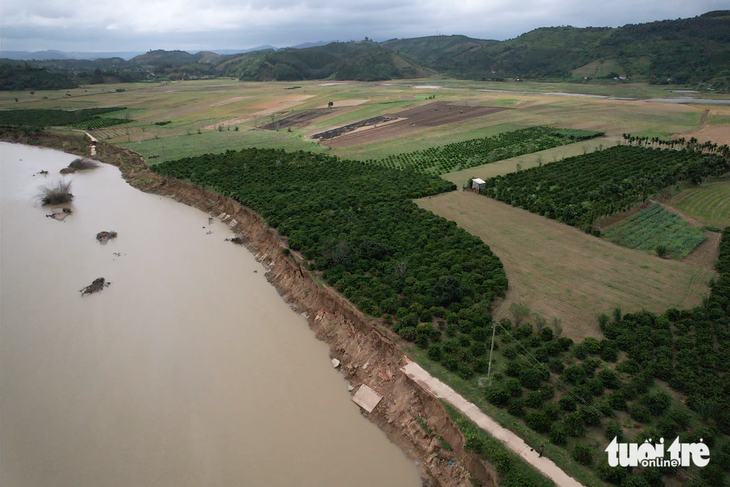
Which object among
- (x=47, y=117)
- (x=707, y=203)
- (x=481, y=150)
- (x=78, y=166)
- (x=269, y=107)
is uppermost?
(x=269, y=107)

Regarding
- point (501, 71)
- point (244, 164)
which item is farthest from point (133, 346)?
point (501, 71)

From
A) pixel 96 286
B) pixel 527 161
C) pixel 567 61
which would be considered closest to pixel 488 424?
pixel 96 286

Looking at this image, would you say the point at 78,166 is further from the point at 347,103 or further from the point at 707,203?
the point at 707,203

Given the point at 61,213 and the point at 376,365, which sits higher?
the point at 376,365

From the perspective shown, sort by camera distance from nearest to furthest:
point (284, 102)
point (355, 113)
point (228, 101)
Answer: point (355, 113)
point (284, 102)
point (228, 101)

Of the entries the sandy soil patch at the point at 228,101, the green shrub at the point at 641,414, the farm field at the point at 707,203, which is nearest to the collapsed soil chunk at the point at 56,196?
the green shrub at the point at 641,414

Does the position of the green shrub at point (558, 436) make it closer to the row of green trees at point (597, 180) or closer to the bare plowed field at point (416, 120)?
the row of green trees at point (597, 180)

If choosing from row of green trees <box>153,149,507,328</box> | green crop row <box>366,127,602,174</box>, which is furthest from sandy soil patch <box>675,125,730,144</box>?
row of green trees <box>153,149,507,328</box>
